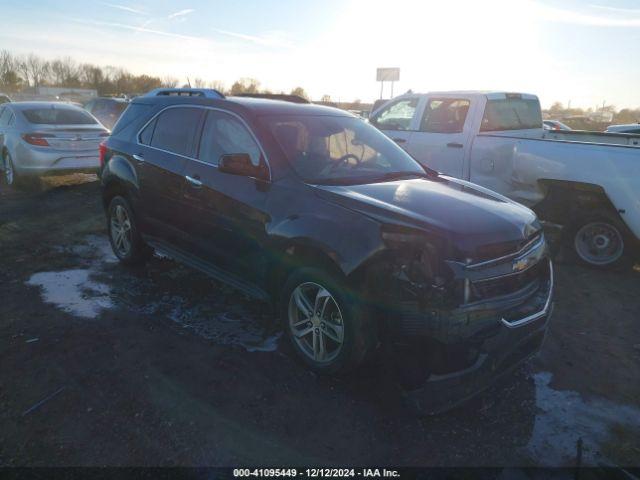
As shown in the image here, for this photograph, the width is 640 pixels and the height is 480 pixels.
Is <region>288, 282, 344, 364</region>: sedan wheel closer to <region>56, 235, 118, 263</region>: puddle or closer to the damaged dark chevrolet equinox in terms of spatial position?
the damaged dark chevrolet equinox

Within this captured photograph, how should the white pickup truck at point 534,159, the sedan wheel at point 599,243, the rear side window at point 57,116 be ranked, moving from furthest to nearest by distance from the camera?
1. the rear side window at point 57,116
2. the sedan wheel at point 599,243
3. the white pickup truck at point 534,159

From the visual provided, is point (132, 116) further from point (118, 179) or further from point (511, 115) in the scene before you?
point (511, 115)

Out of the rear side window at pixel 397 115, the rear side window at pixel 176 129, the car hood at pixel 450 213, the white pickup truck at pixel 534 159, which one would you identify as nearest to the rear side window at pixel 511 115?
the white pickup truck at pixel 534 159

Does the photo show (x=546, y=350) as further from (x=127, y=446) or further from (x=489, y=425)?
(x=127, y=446)

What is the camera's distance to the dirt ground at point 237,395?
2674mm

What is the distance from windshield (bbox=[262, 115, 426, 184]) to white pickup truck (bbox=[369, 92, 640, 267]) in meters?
2.32

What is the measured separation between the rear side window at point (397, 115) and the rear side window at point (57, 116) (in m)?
6.14

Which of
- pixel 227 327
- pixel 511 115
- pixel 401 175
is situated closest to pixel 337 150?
pixel 401 175

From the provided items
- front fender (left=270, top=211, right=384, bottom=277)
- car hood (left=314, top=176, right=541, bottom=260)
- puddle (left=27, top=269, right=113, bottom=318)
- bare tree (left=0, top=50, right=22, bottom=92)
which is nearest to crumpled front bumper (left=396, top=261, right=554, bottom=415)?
car hood (left=314, top=176, right=541, bottom=260)

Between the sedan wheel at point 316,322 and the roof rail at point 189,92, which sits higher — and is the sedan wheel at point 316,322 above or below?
below

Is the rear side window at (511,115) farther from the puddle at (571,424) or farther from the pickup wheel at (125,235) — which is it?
the pickup wheel at (125,235)

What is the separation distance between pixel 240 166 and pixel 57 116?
7.98 m

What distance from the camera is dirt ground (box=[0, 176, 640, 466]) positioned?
267 cm

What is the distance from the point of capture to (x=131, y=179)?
508 centimetres
